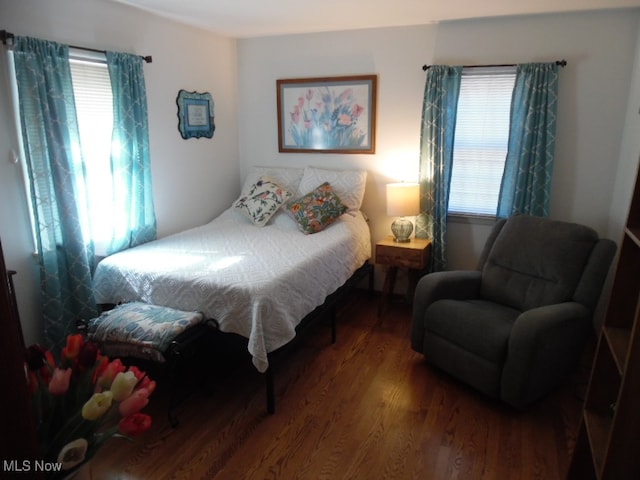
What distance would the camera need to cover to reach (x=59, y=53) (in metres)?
2.50

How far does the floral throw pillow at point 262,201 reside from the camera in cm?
369

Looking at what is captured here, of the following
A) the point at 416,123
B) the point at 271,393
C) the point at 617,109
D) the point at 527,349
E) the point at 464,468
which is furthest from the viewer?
the point at 416,123

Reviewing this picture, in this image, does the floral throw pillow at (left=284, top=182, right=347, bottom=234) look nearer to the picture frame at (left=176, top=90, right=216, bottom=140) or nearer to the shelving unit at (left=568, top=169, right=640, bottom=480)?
the picture frame at (left=176, top=90, right=216, bottom=140)

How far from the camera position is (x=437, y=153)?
3467 mm

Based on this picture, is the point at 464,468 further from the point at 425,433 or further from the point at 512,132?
the point at 512,132

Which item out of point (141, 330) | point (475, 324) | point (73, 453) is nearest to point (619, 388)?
point (475, 324)

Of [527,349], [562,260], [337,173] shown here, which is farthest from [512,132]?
[527,349]

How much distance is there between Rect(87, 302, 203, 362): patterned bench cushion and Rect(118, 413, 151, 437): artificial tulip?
4.28 feet

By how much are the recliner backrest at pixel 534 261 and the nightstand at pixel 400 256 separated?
21.2 inches

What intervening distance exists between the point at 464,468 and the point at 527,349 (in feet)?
2.21

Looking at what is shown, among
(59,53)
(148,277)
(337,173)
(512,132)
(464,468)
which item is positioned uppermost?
(59,53)

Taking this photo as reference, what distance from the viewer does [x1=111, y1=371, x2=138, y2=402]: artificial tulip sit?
0.91 m

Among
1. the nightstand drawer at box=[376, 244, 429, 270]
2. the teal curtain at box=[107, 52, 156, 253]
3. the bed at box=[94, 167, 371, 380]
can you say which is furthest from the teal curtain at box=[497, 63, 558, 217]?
the teal curtain at box=[107, 52, 156, 253]

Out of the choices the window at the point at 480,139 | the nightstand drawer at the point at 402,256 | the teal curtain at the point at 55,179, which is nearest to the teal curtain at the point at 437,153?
the window at the point at 480,139
